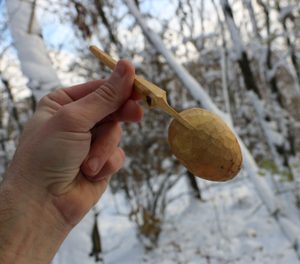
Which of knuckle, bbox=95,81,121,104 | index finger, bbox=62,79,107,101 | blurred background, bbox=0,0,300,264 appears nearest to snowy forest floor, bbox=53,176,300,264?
blurred background, bbox=0,0,300,264

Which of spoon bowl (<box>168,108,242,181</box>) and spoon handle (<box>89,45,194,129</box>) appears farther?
spoon bowl (<box>168,108,242,181</box>)

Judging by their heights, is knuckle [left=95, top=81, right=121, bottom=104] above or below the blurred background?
above

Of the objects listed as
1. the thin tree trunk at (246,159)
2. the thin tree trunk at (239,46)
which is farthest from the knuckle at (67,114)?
the thin tree trunk at (239,46)

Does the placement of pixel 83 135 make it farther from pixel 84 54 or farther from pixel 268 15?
pixel 84 54

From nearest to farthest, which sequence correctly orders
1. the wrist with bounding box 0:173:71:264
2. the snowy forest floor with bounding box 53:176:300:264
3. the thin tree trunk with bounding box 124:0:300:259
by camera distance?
1. the wrist with bounding box 0:173:71:264
2. the thin tree trunk with bounding box 124:0:300:259
3. the snowy forest floor with bounding box 53:176:300:264

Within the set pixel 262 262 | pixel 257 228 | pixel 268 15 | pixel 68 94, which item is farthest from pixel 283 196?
pixel 68 94

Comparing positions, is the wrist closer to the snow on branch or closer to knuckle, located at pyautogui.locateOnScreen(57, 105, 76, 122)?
knuckle, located at pyautogui.locateOnScreen(57, 105, 76, 122)

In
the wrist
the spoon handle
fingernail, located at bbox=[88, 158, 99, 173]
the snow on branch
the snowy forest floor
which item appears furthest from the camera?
the snowy forest floor
